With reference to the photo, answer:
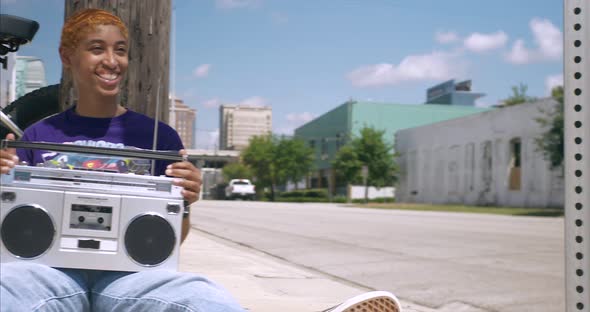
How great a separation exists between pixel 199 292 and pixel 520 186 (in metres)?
38.6

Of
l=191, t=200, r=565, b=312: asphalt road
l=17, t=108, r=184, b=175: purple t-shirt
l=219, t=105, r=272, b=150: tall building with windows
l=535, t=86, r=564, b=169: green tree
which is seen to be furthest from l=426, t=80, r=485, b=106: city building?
l=17, t=108, r=184, b=175: purple t-shirt

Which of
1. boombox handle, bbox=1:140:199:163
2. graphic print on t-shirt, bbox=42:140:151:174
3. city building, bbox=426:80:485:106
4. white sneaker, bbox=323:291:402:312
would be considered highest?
city building, bbox=426:80:485:106

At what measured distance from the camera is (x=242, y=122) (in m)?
186

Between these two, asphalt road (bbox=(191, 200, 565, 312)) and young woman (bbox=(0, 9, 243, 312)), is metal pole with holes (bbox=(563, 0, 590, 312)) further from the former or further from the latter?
asphalt road (bbox=(191, 200, 565, 312))

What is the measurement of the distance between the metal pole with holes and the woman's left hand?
36.0 inches

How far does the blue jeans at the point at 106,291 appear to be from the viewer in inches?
59.4

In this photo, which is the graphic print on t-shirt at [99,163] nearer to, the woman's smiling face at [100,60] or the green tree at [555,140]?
the woman's smiling face at [100,60]

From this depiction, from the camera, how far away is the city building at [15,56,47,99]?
2879 mm

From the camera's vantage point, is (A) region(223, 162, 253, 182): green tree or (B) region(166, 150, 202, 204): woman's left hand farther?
(A) region(223, 162, 253, 182): green tree

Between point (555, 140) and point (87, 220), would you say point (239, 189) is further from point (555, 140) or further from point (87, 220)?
point (87, 220)

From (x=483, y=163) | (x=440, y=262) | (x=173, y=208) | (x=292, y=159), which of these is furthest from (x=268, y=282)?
(x=292, y=159)

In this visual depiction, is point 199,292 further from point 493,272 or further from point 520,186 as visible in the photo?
point 520,186

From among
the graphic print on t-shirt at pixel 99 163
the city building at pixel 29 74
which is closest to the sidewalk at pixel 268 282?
the city building at pixel 29 74

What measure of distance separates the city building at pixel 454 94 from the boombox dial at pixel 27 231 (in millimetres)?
120175
